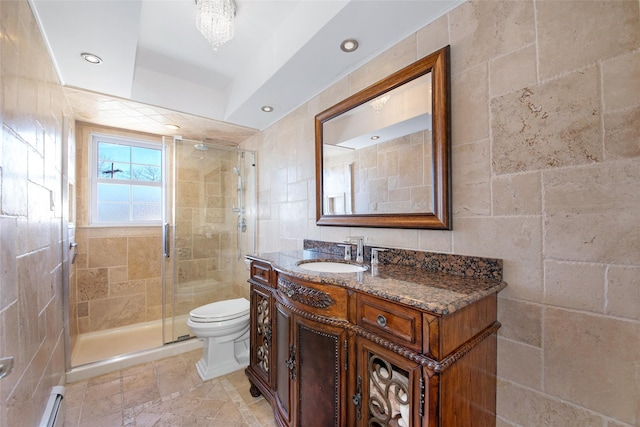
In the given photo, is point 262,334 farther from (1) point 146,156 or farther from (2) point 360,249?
(1) point 146,156

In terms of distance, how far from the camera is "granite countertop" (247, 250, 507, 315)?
0.81 meters

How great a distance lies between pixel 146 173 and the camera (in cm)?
306

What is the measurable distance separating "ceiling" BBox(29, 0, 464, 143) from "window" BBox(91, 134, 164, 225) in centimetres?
29

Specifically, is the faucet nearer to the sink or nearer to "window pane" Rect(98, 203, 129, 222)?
the sink

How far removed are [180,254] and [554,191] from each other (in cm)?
300

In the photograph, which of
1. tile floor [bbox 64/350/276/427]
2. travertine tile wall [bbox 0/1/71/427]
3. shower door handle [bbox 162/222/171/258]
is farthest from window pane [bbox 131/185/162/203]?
tile floor [bbox 64/350/276/427]

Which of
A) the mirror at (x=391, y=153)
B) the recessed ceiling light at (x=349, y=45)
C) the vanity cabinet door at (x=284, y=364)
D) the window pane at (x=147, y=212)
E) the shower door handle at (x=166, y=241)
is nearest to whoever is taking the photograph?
the mirror at (x=391, y=153)

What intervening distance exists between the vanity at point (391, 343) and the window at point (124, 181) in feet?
7.81

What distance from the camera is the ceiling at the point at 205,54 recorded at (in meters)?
1.29

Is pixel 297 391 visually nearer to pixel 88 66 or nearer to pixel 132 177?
pixel 88 66

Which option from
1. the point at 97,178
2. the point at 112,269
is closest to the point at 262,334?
the point at 112,269

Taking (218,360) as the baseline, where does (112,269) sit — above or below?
above

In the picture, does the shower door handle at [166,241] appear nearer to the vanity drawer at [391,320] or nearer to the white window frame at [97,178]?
the white window frame at [97,178]

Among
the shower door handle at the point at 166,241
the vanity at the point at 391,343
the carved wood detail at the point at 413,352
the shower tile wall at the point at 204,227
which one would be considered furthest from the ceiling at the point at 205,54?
the carved wood detail at the point at 413,352
